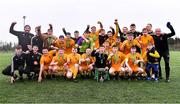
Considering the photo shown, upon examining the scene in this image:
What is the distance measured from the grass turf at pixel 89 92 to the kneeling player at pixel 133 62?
1.58 ft

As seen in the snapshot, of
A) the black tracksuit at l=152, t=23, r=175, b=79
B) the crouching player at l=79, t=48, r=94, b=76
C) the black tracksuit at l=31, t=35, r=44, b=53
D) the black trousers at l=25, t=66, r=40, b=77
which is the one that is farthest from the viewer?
the black tracksuit at l=31, t=35, r=44, b=53

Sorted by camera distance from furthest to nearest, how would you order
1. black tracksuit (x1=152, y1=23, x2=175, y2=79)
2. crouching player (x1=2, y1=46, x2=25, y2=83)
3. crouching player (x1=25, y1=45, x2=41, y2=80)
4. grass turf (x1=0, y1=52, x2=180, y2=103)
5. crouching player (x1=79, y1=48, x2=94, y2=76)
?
crouching player (x1=79, y1=48, x2=94, y2=76) < black tracksuit (x1=152, y1=23, x2=175, y2=79) < crouching player (x1=25, y1=45, x2=41, y2=80) < crouching player (x1=2, y1=46, x2=25, y2=83) < grass turf (x1=0, y1=52, x2=180, y2=103)

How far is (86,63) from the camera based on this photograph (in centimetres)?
1429

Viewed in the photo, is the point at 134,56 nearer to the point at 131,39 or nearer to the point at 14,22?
the point at 131,39

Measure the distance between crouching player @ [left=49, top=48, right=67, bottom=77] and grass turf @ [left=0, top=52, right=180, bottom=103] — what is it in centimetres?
31

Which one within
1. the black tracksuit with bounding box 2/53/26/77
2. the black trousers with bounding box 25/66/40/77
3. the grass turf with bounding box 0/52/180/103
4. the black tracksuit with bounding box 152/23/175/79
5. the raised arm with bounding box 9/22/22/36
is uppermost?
the raised arm with bounding box 9/22/22/36

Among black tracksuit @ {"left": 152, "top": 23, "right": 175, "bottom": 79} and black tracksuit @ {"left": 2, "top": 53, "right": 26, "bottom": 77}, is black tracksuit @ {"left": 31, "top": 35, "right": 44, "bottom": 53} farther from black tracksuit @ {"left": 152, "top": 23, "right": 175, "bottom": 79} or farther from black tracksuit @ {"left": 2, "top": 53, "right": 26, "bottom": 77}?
black tracksuit @ {"left": 152, "top": 23, "right": 175, "bottom": 79}

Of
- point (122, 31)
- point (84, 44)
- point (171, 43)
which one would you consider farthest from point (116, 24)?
point (171, 43)

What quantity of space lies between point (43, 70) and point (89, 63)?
158 cm

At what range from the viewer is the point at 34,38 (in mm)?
14477

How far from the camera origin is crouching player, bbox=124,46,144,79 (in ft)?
45.4

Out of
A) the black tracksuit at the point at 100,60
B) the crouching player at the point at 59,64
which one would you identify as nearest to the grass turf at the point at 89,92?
the crouching player at the point at 59,64

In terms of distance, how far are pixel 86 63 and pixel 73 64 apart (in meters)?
0.48

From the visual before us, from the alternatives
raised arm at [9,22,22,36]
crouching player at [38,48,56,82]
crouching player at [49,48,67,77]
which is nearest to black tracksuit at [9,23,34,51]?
raised arm at [9,22,22,36]
